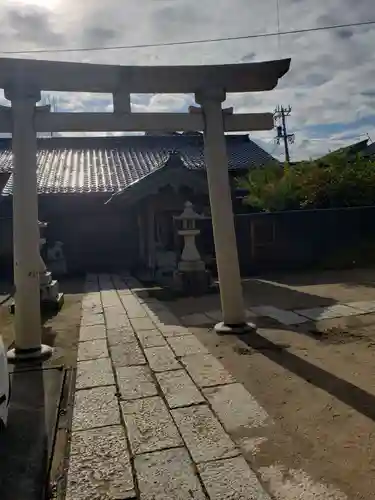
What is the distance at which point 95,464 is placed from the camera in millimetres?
2373

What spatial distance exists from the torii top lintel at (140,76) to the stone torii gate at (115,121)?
1cm

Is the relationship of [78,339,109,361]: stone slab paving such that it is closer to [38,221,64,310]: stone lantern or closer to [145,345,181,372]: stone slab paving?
[145,345,181,372]: stone slab paving

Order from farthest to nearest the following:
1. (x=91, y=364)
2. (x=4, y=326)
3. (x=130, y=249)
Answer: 1. (x=130, y=249)
2. (x=4, y=326)
3. (x=91, y=364)

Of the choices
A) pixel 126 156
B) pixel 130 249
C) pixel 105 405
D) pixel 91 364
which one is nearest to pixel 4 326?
pixel 91 364

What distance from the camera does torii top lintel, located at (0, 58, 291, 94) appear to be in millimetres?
4551

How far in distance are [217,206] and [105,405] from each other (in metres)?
3.00

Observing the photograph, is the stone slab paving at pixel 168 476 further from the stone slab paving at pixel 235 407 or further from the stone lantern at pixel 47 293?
the stone lantern at pixel 47 293

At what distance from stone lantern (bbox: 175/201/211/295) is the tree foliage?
14.3 ft

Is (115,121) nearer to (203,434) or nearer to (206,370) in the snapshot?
(206,370)

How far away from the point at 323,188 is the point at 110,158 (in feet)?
33.4

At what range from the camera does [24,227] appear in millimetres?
4562

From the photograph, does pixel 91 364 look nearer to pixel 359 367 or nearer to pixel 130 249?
pixel 359 367

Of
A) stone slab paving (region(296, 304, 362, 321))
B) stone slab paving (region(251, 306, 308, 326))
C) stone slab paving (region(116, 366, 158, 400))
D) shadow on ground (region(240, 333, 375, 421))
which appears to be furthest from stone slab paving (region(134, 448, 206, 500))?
stone slab paving (region(296, 304, 362, 321))

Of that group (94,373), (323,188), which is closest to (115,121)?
(94,373)
